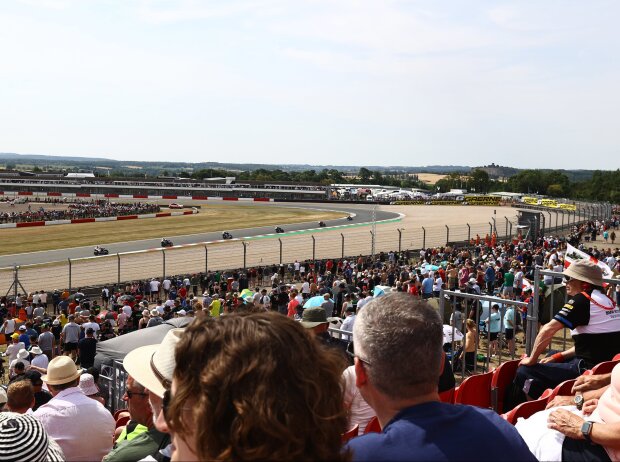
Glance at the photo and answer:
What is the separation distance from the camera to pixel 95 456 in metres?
4.22

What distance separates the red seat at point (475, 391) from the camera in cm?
513

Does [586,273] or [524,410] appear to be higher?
[586,273]

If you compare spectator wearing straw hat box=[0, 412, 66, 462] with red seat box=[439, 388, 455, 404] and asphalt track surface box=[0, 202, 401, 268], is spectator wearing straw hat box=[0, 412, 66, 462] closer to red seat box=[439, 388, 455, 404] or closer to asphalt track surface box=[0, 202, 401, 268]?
red seat box=[439, 388, 455, 404]

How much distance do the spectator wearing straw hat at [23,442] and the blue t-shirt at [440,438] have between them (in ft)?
5.02

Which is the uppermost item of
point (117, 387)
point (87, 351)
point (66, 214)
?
point (117, 387)

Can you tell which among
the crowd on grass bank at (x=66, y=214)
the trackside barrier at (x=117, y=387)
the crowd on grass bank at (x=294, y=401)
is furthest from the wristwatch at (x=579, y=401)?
the crowd on grass bank at (x=66, y=214)

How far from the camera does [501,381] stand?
5.38 meters

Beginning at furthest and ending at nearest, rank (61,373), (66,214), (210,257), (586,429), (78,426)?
(66,214) → (210,257) → (61,373) → (78,426) → (586,429)

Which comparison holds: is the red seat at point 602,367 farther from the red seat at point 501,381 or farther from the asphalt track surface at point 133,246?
the asphalt track surface at point 133,246

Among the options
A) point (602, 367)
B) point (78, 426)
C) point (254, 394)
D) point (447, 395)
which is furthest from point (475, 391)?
point (254, 394)

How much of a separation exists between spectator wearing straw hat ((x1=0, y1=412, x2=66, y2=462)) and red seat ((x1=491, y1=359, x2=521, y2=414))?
3.61 m

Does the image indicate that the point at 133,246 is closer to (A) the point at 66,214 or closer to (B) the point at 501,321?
(A) the point at 66,214

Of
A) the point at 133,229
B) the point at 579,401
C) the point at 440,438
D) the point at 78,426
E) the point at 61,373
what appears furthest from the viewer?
the point at 133,229

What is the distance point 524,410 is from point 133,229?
174ft
